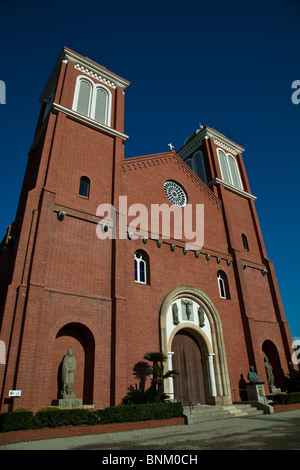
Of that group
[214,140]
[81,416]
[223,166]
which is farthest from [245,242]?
[81,416]

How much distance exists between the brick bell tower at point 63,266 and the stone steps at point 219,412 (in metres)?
3.68

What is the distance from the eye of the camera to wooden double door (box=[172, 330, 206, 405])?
16.0 metres

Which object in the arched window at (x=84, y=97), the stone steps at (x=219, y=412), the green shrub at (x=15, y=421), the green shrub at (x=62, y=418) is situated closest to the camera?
the green shrub at (x=15, y=421)

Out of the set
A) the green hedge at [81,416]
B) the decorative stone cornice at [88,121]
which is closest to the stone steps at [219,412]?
the green hedge at [81,416]

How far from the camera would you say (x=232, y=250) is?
2206 centimetres

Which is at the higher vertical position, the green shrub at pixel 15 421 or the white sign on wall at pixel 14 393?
the white sign on wall at pixel 14 393

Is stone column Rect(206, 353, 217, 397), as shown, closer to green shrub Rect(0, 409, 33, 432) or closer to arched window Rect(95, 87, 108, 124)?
green shrub Rect(0, 409, 33, 432)

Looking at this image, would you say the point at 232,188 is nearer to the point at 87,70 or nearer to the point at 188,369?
the point at 87,70

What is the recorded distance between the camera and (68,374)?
12.0 m

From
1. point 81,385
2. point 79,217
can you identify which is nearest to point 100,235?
point 79,217

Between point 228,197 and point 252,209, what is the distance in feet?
9.04

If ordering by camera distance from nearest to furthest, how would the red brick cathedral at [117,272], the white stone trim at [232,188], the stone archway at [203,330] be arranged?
the red brick cathedral at [117,272] → the stone archway at [203,330] → the white stone trim at [232,188]

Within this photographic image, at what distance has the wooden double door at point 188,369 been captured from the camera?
→ 52.6ft

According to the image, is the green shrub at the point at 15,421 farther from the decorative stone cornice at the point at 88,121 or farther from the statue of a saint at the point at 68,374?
the decorative stone cornice at the point at 88,121
